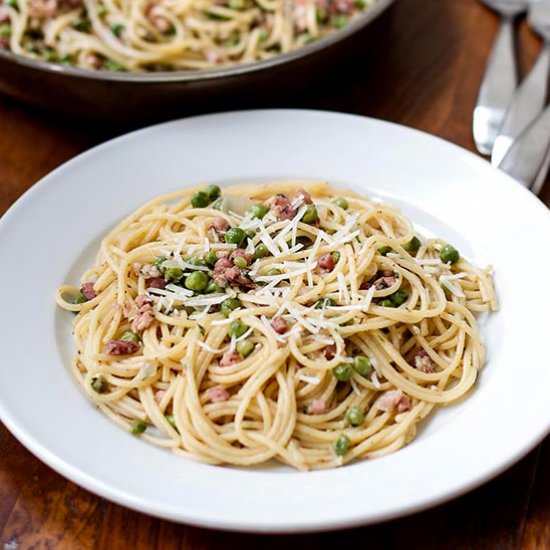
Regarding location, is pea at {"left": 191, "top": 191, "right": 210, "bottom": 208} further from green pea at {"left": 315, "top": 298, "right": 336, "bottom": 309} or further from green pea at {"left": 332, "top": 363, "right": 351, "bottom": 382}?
green pea at {"left": 332, "top": 363, "right": 351, "bottom": 382}

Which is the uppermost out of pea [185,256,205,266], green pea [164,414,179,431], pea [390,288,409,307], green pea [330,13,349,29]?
green pea [330,13,349,29]

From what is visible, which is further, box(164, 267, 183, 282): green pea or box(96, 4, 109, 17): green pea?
box(96, 4, 109, 17): green pea

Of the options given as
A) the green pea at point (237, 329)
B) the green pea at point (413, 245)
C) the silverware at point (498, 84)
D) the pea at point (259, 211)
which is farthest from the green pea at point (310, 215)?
the silverware at point (498, 84)

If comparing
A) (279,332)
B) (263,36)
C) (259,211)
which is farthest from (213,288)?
(263,36)

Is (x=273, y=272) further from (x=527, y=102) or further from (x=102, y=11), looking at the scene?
(x=102, y=11)

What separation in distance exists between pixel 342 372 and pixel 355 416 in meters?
0.16

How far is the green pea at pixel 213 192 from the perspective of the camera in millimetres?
3822

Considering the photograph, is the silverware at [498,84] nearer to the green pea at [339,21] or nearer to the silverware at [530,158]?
the silverware at [530,158]

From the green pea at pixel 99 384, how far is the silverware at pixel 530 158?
2.08 meters

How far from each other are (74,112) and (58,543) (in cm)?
219

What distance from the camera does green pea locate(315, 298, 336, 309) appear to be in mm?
3217

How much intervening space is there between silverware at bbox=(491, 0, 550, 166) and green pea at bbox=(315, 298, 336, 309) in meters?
1.40

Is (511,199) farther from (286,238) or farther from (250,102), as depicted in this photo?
(250,102)

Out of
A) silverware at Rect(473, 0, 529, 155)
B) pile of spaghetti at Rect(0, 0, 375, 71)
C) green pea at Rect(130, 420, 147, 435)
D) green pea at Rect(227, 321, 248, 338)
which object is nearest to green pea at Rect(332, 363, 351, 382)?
green pea at Rect(227, 321, 248, 338)
